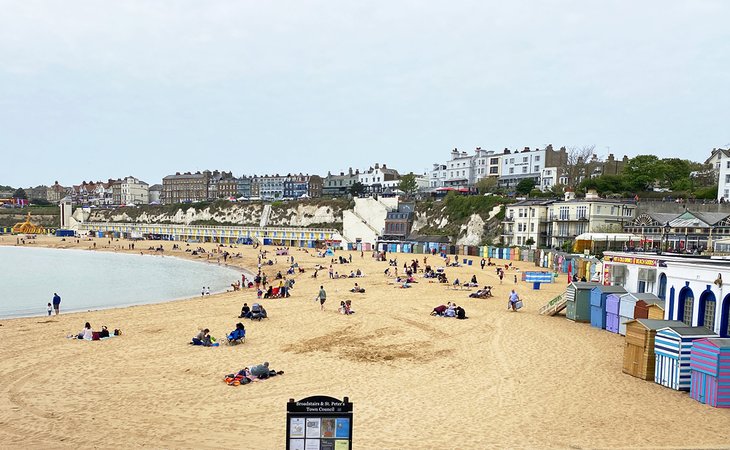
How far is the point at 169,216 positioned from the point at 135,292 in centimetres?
8155

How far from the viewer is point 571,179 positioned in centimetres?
7881

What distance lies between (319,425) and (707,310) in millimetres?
13674

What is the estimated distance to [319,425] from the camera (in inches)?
257

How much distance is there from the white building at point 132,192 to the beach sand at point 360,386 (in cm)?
14059

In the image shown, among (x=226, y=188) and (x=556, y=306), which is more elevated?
(x=226, y=188)

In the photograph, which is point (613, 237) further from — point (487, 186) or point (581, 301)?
point (487, 186)

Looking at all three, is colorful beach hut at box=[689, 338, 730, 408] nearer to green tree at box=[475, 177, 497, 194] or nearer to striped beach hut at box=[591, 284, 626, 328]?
striped beach hut at box=[591, 284, 626, 328]

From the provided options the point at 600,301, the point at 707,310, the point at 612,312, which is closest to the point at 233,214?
the point at 600,301

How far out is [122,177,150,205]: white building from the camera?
15275 cm

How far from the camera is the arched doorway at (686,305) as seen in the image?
1576 cm

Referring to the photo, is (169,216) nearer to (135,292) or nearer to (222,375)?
(135,292)

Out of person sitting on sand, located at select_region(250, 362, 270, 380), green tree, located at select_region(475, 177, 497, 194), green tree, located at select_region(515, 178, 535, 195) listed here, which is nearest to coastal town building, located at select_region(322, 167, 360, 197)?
green tree, located at select_region(475, 177, 497, 194)

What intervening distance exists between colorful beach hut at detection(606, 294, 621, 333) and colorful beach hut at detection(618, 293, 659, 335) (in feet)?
0.63

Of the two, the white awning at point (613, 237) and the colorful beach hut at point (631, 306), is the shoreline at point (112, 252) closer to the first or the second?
the colorful beach hut at point (631, 306)
